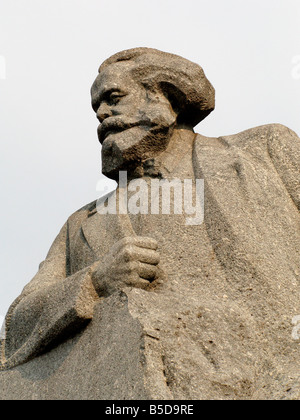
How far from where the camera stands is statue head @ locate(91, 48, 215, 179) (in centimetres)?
688

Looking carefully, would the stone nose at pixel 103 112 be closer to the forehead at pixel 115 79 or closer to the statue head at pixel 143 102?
the statue head at pixel 143 102

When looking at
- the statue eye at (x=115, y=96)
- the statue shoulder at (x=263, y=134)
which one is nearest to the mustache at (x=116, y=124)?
the statue eye at (x=115, y=96)

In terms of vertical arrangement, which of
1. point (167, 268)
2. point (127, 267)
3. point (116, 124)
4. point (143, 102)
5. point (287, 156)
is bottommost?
point (167, 268)

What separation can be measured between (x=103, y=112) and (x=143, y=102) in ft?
1.06

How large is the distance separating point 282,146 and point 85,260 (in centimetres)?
171

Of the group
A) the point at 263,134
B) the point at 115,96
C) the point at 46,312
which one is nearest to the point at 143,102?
the point at 115,96

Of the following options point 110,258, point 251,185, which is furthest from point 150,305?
point 251,185

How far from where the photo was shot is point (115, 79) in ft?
23.4

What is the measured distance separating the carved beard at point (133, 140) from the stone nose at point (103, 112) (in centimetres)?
11

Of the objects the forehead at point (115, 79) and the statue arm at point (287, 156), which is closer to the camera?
the statue arm at point (287, 156)

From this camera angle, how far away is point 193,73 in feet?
23.4

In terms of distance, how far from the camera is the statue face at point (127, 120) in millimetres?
6855

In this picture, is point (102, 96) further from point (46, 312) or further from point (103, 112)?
point (46, 312)

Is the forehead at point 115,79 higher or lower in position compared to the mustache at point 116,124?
higher
